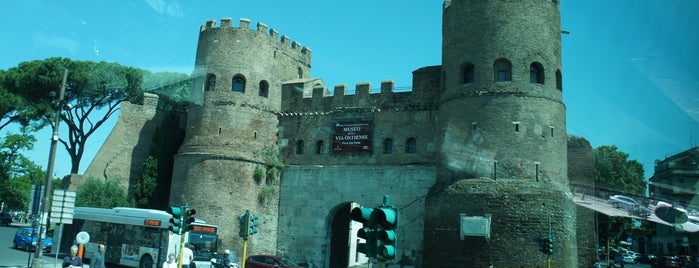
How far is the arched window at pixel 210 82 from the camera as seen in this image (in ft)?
100

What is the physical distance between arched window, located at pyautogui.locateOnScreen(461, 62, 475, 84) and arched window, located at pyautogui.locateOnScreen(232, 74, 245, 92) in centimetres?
1137

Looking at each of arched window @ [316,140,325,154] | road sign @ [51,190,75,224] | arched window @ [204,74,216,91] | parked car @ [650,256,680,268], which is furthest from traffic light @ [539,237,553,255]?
parked car @ [650,256,680,268]

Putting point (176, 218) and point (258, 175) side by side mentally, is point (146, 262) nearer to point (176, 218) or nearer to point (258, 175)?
point (176, 218)

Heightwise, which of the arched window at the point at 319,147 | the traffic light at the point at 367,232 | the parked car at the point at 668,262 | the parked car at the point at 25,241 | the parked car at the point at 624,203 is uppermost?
the arched window at the point at 319,147

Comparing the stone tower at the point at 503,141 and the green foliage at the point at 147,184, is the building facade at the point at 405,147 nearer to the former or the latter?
the stone tower at the point at 503,141

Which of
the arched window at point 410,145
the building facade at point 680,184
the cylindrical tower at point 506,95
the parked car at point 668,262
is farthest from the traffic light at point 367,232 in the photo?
the parked car at point 668,262

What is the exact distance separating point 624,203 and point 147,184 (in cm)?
2320

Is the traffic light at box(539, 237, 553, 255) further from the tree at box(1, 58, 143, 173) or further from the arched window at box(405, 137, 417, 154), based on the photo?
the tree at box(1, 58, 143, 173)

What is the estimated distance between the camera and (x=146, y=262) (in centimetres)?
2167

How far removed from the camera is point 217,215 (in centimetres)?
2833

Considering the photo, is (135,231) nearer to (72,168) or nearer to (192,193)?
(192,193)

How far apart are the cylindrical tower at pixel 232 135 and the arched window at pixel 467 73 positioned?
10547mm

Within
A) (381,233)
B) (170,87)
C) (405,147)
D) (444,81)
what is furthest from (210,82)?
(381,233)

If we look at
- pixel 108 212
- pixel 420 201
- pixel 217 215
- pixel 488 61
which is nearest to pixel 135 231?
pixel 108 212
